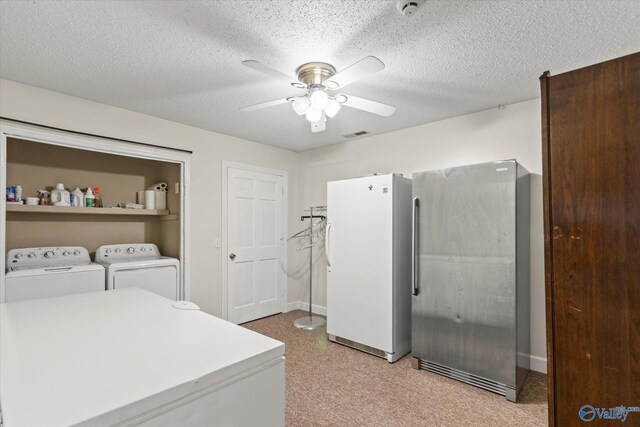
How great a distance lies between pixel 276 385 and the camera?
122cm

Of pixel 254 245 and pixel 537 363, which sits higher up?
pixel 254 245

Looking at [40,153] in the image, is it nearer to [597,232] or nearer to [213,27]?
[213,27]

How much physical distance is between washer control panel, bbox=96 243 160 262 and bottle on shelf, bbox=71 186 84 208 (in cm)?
47

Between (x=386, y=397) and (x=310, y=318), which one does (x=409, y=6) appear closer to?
(x=386, y=397)

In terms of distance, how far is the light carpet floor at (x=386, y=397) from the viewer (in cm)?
215

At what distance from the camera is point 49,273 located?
2633 mm

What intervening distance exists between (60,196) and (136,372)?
283 cm

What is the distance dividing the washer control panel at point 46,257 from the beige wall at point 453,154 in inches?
107

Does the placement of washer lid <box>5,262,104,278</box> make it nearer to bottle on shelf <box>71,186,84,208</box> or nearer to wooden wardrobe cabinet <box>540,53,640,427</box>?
bottle on shelf <box>71,186,84,208</box>

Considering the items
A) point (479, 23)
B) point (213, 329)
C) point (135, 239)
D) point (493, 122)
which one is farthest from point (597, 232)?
point (135, 239)

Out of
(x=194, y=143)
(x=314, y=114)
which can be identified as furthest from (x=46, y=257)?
(x=314, y=114)

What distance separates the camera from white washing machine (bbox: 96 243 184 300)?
305 centimetres

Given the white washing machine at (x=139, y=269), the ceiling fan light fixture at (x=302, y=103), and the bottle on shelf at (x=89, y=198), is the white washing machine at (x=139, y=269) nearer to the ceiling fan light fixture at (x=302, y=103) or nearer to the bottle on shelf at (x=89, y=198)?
the bottle on shelf at (x=89, y=198)

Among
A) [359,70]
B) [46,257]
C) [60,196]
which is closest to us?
[359,70]
